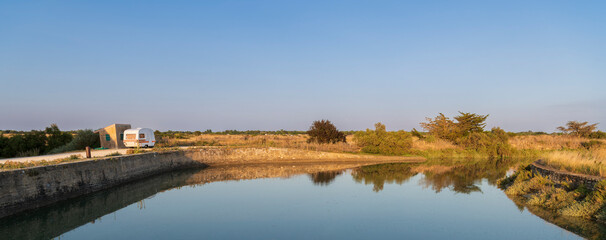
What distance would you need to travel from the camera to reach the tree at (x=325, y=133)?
3234cm

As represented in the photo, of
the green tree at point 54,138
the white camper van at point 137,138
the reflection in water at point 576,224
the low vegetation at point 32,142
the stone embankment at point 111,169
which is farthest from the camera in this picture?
the green tree at point 54,138

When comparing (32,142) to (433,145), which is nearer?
(32,142)

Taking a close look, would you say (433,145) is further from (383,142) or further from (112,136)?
(112,136)

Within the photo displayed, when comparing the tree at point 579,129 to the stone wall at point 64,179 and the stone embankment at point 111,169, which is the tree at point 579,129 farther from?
the stone wall at point 64,179

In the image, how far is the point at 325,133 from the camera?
32.5 metres

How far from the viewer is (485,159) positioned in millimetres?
29859

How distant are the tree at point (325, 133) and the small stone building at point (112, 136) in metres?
17.5

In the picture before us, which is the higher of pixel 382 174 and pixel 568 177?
pixel 568 177

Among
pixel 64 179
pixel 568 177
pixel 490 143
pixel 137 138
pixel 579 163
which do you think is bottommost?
pixel 490 143

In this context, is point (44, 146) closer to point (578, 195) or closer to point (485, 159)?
point (578, 195)

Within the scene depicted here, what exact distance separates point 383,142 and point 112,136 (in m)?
24.3

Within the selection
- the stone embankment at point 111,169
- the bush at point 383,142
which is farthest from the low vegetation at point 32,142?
the bush at point 383,142

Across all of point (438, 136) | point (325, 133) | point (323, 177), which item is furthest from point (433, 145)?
point (323, 177)

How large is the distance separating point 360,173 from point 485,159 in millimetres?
16348
